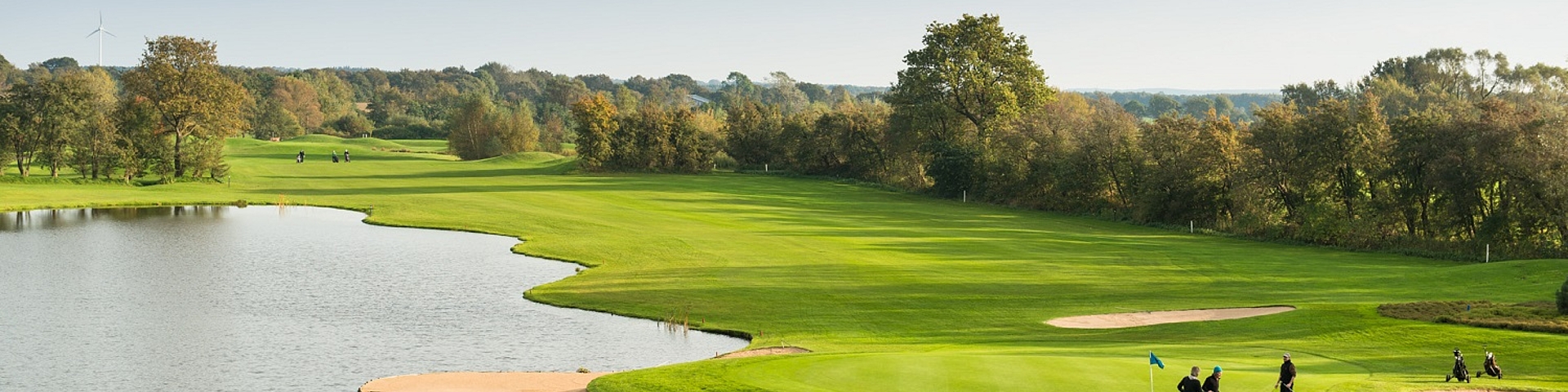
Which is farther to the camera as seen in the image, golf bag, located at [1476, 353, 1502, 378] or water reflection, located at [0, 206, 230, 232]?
water reflection, located at [0, 206, 230, 232]

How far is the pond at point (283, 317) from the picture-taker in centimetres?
2767

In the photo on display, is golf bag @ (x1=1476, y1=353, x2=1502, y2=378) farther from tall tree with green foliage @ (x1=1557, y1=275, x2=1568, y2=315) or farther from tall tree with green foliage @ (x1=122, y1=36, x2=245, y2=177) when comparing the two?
tall tree with green foliage @ (x1=122, y1=36, x2=245, y2=177)

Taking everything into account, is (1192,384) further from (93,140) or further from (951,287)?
(93,140)

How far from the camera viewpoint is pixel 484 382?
26.0 metres

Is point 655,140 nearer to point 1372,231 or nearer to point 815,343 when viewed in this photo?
point 1372,231

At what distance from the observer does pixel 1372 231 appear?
5378 centimetres

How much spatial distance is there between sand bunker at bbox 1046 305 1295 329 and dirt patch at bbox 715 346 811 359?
24.8 feet

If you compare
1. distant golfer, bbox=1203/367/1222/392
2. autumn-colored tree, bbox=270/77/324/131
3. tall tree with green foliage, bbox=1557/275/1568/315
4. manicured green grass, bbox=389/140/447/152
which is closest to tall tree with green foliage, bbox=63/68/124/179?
manicured green grass, bbox=389/140/447/152

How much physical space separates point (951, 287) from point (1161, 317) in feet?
24.5

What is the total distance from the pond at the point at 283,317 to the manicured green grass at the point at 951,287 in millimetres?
2817

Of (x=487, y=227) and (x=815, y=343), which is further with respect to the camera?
(x=487, y=227)

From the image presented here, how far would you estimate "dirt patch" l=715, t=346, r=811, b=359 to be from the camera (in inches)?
1137

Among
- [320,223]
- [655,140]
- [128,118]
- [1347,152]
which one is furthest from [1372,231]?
[128,118]

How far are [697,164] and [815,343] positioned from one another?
7974 centimetres
